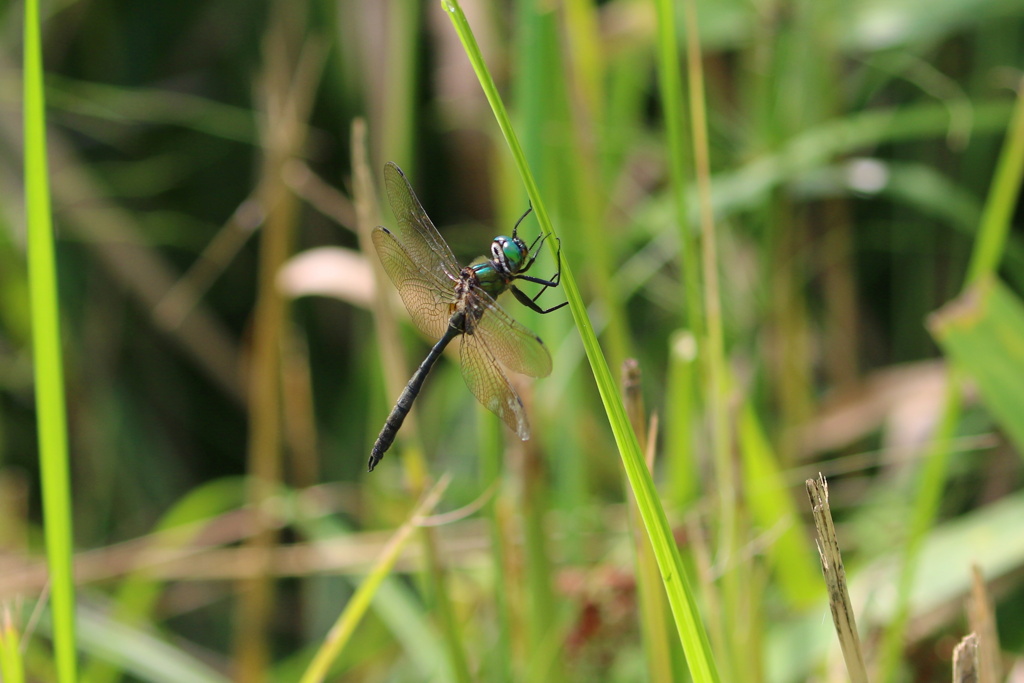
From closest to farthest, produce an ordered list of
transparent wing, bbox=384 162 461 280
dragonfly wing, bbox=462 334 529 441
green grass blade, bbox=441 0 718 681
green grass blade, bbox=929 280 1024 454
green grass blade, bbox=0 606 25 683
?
green grass blade, bbox=441 0 718 681, green grass blade, bbox=0 606 25 683, dragonfly wing, bbox=462 334 529 441, green grass blade, bbox=929 280 1024 454, transparent wing, bbox=384 162 461 280

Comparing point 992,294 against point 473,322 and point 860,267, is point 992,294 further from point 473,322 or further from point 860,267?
point 860,267

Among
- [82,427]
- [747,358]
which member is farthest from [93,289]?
[747,358]

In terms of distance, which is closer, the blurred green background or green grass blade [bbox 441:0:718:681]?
green grass blade [bbox 441:0:718:681]

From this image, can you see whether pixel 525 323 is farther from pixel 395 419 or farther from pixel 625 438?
pixel 625 438

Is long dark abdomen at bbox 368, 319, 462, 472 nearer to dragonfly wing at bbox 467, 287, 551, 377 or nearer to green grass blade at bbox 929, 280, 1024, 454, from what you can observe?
dragonfly wing at bbox 467, 287, 551, 377

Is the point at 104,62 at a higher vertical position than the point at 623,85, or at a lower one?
higher

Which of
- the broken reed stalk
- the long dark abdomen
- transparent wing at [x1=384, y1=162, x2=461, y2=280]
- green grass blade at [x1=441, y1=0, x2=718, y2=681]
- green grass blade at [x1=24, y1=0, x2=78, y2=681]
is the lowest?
Result: the broken reed stalk

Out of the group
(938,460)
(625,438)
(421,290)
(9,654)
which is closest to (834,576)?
(625,438)

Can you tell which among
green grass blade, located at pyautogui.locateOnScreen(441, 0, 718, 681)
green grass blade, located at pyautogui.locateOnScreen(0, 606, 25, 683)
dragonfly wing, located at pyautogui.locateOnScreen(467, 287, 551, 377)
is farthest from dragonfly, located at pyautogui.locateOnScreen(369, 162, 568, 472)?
green grass blade, located at pyautogui.locateOnScreen(0, 606, 25, 683)
